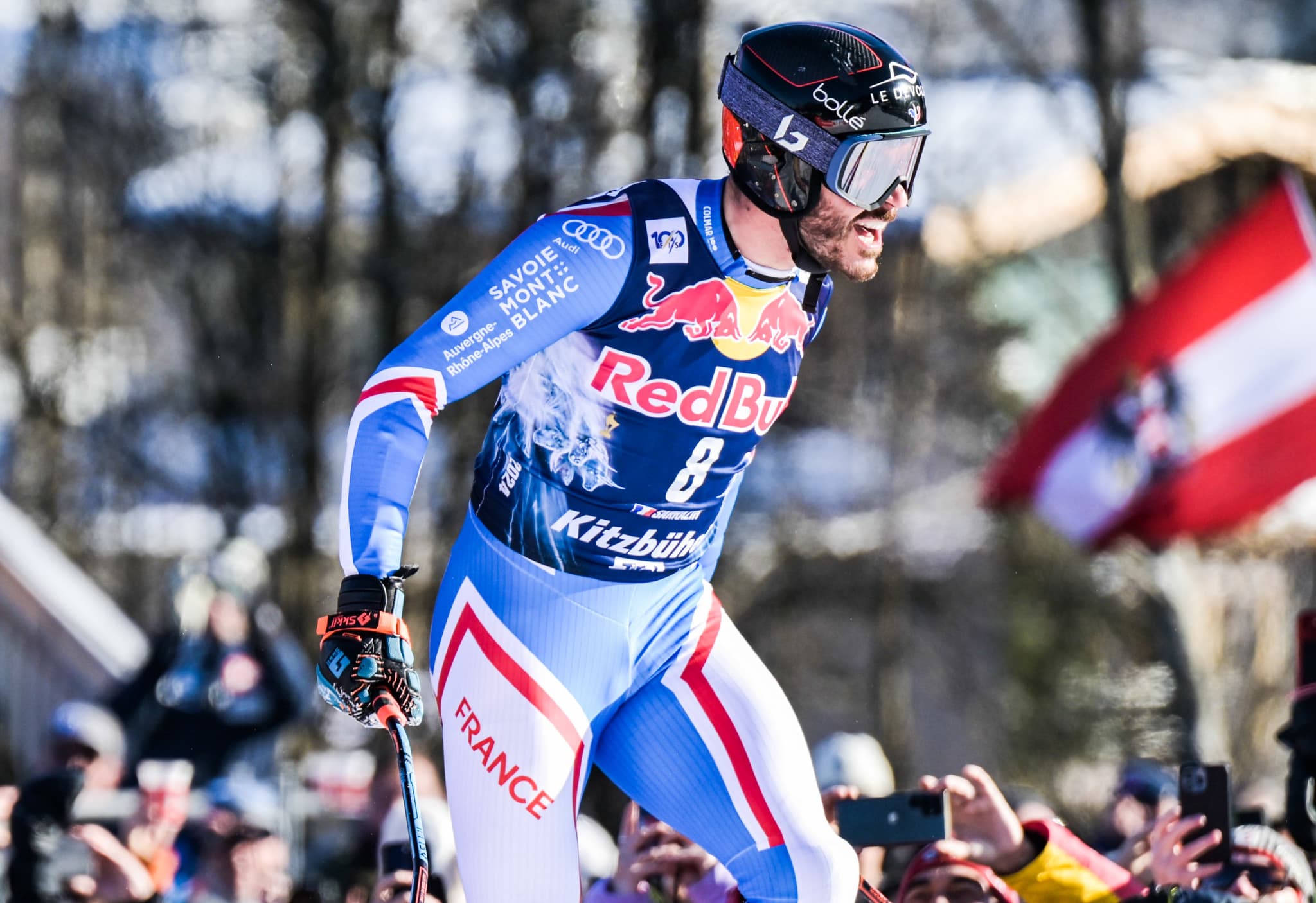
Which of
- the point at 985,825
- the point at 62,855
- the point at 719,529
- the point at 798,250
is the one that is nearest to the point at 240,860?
the point at 62,855

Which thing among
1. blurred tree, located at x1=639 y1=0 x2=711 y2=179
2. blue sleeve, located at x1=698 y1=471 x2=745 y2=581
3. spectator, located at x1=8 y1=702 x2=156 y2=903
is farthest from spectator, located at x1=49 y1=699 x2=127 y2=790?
blurred tree, located at x1=639 y1=0 x2=711 y2=179

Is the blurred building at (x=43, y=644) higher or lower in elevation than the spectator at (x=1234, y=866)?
lower

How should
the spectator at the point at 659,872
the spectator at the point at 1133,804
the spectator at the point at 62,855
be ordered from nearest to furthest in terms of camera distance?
the spectator at the point at 659,872
the spectator at the point at 62,855
the spectator at the point at 1133,804

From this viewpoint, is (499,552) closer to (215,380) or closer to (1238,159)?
(215,380)

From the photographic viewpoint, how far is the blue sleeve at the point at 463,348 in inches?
142

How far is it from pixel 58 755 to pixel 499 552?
4.43 metres

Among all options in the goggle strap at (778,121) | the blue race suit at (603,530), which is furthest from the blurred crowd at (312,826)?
the goggle strap at (778,121)

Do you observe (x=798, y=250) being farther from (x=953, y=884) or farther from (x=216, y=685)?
(x=216, y=685)

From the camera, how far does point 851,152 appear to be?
3.91 meters

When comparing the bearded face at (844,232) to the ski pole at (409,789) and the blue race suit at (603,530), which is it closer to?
the blue race suit at (603,530)

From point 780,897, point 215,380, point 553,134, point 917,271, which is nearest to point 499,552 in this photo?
point 780,897

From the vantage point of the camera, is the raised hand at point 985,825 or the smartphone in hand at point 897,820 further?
the raised hand at point 985,825

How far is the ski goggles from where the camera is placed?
392cm

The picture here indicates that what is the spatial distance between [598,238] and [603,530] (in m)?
0.63
